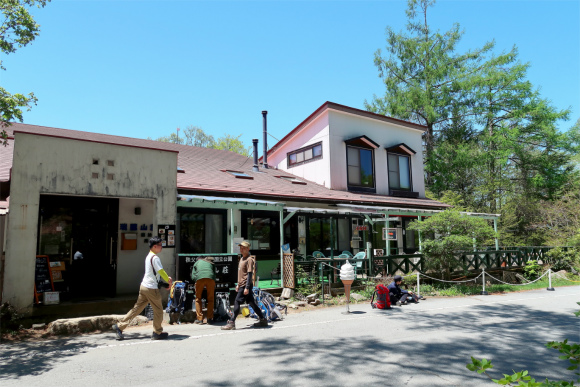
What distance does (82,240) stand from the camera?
11156mm

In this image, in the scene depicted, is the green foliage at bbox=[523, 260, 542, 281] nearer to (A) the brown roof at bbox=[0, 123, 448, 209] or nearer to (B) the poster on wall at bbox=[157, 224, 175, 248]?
(A) the brown roof at bbox=[0, 123, 448, 209]

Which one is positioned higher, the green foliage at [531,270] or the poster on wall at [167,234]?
the poster on wall at [167,234]

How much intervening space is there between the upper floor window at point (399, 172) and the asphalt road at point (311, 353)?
38.2ft

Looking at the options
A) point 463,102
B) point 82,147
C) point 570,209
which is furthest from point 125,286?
point 463,102

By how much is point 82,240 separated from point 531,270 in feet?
61.5

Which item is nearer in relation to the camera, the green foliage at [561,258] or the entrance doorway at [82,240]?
the entrance doorway at [82,240]

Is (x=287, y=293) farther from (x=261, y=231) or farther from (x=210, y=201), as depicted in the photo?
(x=261, y=231)

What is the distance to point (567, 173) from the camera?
27.1 metres

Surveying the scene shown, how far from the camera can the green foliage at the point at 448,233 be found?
14031 mm

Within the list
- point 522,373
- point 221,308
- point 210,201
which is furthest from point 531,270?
point 522,373

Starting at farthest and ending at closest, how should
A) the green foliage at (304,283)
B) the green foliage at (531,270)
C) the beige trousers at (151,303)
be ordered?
1. the green foliage at (531,270)
2. the green foliage at (304,283)
3. the beige trousers at (151,303)

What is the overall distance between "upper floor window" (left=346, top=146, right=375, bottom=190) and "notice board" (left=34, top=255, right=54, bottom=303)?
12875 millimetres

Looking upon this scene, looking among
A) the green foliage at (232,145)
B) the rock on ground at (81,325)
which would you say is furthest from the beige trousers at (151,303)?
the green foliage at (232,145)

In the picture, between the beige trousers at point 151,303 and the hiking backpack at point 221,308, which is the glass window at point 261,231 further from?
the beige trousers at point 151,303
